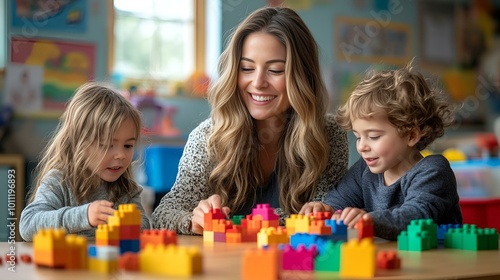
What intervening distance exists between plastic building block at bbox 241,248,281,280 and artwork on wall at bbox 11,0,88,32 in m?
3.28

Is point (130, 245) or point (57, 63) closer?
point (130, 245)

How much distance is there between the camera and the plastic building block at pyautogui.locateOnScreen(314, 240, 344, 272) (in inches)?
33.6

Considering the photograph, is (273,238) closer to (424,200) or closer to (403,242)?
(403,242)

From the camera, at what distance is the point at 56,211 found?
134cm

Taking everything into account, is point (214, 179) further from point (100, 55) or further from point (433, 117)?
point (100, 55)

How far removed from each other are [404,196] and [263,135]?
45 cm

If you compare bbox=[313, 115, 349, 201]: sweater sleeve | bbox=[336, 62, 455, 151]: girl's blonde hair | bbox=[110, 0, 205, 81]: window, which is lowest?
bbox=[313, 115, 349, 201]: sweater sleeve

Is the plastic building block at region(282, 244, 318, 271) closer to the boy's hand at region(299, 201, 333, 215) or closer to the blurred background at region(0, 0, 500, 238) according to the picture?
the boy's hand at region(299, 201, 333, 215)

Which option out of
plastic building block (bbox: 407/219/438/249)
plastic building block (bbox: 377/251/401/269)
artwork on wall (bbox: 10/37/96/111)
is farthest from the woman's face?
artwork on wall (bbox: 10/37/96/111)

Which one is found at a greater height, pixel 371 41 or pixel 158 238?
pixel 371 41

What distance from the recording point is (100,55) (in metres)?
4.05

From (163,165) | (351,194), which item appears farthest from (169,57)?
(351,194)

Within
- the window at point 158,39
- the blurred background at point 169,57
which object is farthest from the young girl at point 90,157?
the window at point 158,39

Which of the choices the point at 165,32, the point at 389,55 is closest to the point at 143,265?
the point at 165,32
